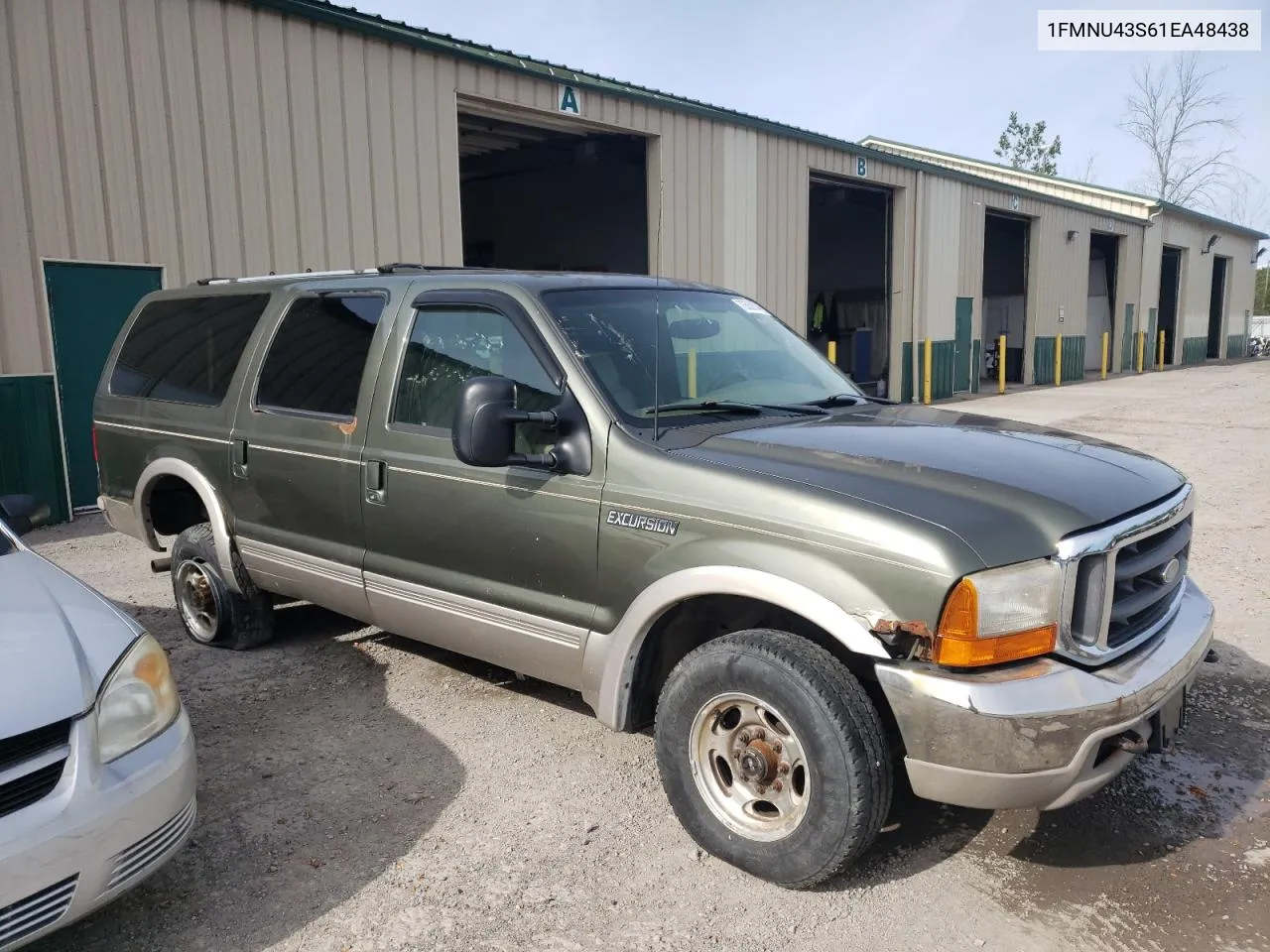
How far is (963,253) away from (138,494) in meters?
20.4

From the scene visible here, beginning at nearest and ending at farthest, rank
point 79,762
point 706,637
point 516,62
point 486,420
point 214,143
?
point 79,762, point 486,420, point 706,637, point 214,143, point 516,62

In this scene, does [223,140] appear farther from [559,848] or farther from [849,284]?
[849,284]

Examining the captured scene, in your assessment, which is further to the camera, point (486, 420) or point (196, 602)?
point (196, 602)

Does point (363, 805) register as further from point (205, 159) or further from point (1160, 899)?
point (205, 159)

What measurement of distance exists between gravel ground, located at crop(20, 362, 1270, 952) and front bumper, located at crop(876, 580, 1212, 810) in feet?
1.59

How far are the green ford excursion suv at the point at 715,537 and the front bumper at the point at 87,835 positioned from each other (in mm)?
1300

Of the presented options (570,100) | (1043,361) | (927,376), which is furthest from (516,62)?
(1043,361)

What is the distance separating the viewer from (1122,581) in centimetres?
297

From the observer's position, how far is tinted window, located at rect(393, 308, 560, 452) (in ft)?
12.1

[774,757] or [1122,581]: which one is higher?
[1122,581]

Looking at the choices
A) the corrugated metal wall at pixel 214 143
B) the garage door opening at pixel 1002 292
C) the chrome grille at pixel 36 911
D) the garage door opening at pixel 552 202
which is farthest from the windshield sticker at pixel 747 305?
the garage door opening at pixel 1002 292

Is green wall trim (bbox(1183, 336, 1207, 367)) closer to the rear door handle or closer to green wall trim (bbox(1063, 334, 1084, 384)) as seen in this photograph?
green wall trim (bbox(1063, 334, 1084, 384))

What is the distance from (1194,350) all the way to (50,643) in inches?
1677

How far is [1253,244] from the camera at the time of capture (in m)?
42.5
